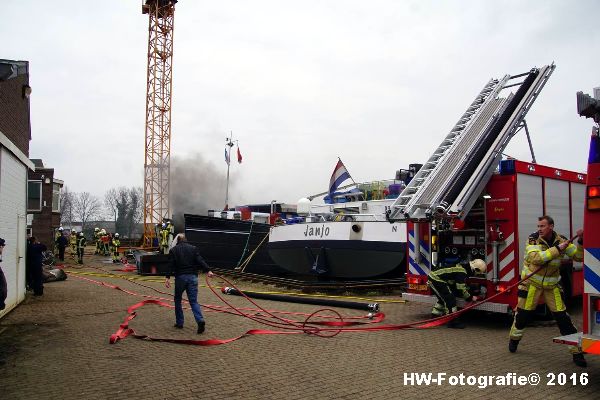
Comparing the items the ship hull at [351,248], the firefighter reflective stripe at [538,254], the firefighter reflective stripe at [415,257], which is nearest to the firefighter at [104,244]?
the ship hull at [351,248]

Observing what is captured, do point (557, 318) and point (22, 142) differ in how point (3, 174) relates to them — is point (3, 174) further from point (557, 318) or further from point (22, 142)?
point (557, 318)

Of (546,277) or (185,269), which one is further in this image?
(185,269)

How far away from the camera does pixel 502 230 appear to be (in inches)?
305

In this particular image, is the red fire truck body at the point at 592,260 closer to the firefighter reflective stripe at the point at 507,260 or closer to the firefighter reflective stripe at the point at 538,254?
the firefighter reflective stripe at the point at 538,254

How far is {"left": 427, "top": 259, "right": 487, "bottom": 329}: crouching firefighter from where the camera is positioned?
7734 millimetres

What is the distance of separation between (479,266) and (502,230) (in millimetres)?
679

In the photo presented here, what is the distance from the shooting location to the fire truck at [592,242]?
4.77 meters

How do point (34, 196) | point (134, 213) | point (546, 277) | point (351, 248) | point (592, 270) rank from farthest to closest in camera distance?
point (134, 213) < point (34, 196) < point (351, 248) < point (546, 277) < point (592, 270)

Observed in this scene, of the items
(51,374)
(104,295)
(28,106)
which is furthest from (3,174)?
(28,106)

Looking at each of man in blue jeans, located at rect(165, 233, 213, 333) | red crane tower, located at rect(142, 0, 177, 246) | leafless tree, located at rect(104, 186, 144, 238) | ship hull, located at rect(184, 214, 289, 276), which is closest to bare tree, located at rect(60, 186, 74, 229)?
leafless tree, located at rect(104, 186, 144, 238)

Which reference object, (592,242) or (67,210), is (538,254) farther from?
(67,210)

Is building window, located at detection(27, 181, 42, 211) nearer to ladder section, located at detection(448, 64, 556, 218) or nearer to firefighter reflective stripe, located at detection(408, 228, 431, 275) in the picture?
firefighter reflective stripe, located at detection(408, 228, 431, 275)

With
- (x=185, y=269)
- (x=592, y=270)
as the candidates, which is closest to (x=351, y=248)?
(x=185, y=269)

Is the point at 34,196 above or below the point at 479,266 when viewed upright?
above
